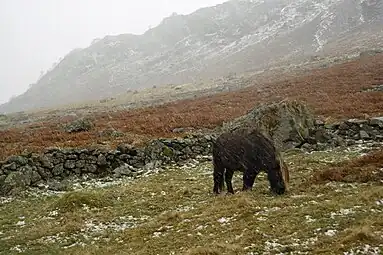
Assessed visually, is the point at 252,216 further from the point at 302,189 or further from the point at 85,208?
the point at 85,208

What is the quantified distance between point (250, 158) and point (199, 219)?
12.7 feet

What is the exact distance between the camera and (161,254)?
11.9 meters

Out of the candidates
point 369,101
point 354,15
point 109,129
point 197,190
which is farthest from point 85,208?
point 354,15

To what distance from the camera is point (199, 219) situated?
48.8ft

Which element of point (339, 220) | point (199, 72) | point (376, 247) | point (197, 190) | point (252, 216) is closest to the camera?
point (376, 247)

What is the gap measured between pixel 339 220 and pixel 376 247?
240 cm

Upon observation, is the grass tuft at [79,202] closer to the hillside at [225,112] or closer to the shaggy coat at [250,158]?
the shaggy coat at [250,158]

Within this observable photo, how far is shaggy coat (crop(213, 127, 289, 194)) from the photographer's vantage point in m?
17.1

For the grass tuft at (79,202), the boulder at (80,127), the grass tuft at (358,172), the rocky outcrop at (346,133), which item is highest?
the boulder at (80,127)

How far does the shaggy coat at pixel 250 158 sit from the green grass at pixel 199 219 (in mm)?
745

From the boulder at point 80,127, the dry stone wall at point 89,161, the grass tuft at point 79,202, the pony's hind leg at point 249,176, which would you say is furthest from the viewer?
the boulder at point 80,127

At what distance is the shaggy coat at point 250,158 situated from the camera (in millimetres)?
17141

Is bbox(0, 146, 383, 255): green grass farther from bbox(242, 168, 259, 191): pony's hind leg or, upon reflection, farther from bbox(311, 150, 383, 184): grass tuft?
bbox(311, 150, 383, 184): grass tuft

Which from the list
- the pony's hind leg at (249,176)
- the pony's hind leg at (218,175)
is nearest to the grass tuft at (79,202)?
the pony's hind leg at (218,175)
